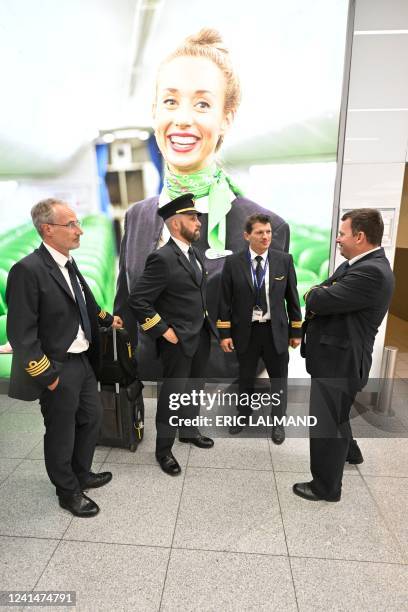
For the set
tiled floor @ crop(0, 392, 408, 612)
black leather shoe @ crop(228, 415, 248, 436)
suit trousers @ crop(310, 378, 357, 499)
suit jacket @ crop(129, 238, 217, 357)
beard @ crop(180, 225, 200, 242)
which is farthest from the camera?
black leather shoe @ crop(228, 415, 248, 436)

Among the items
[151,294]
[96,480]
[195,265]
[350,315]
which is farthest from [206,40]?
[96,480]

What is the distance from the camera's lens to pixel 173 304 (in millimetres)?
2410

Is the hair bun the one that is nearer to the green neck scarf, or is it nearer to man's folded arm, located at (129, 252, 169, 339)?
the green neck scarf

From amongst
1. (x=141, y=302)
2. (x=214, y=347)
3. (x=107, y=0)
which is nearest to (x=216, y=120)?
(x=107, y=0)

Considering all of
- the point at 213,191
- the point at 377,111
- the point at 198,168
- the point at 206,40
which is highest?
the point at 206,40

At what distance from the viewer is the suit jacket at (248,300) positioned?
2723 millimetres

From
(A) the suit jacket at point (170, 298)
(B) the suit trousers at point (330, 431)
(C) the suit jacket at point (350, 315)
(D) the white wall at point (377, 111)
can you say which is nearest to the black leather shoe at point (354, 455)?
(B) the suit trousers at point (330, 431)

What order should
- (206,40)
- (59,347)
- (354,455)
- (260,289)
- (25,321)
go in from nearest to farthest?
(25,321), (59,347), (354,455), (260,289), (206,40)

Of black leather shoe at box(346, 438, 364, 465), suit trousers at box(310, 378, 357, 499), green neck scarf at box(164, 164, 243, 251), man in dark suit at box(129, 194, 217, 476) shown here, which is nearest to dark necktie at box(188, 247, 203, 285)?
man in dark suit at box(129, 194, 217, 476)

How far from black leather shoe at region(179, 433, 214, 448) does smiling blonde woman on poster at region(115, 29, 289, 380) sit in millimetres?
785

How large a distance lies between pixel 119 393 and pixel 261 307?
123 centimetres

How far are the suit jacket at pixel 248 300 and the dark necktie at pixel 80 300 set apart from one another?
110 centimetres

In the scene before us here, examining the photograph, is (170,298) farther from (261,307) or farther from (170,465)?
(170,465)

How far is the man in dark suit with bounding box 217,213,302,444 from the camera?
2717 mm
